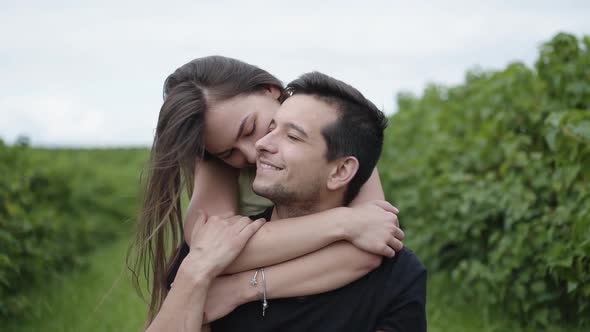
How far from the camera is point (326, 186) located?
2.78 metres

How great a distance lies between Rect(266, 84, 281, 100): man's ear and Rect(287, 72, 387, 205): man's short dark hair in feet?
1.03

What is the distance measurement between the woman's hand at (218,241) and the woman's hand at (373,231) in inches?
16.2

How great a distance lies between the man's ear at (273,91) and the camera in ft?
10.6

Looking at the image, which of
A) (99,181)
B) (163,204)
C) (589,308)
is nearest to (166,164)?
(163,204)

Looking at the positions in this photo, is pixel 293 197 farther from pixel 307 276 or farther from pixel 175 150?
pixel 175 150

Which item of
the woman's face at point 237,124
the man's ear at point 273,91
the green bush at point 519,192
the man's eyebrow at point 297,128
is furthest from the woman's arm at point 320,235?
the green bush at point 519,192

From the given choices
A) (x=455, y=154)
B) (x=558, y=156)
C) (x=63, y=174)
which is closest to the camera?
(x=558, y=156)

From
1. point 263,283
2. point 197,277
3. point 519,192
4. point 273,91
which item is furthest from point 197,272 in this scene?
→ point 519,192

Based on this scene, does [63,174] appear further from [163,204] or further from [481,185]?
[163,204]

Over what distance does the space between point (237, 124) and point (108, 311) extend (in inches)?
161

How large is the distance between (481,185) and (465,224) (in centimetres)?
36

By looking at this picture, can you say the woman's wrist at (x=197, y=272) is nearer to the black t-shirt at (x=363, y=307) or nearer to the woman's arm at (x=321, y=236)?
the woman's arm at (x=321, y=236)

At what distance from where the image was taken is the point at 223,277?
2.79 meters

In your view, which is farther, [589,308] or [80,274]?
[80,274]
